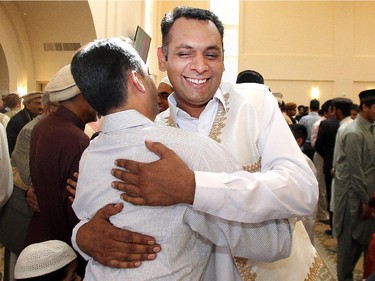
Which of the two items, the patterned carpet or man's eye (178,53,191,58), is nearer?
man's eye (178,53,191,58)

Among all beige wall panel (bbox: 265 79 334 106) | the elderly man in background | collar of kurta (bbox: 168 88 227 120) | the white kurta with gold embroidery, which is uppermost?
collar of kurta (bbox: 168 88 227 120)

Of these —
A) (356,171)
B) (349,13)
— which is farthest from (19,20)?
(349,13)

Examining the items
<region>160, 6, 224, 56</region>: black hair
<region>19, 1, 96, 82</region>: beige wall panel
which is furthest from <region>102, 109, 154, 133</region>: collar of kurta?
<region>19, 1, 96, 82</region>: beige wall panel

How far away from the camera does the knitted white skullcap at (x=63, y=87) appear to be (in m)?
2.01

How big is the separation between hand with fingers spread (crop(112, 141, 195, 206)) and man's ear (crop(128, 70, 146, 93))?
0.19m

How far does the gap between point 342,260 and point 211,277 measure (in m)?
2.82

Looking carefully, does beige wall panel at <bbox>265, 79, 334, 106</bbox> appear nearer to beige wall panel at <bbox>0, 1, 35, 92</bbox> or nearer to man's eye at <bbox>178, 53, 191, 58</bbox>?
beige wall panel at <bbox>0, 1, 35, 92</bbox>

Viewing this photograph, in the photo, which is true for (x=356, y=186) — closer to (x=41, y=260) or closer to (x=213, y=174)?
(x=41, y=260)

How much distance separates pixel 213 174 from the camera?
3.51 ft

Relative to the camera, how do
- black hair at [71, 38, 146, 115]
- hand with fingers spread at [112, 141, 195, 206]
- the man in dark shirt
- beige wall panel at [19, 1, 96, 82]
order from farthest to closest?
beige wall panel at [19, 1, 96, 82] → the man in dark shirt → black hair at [71, 38, 146, 115] → hand with fingers spread at [112, 141, 195, 206]

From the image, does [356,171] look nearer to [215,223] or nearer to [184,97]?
[184,97]

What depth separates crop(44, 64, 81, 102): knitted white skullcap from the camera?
201cm

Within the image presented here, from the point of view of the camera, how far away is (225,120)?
1474mm

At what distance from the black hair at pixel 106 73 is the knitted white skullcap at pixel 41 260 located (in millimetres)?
870
